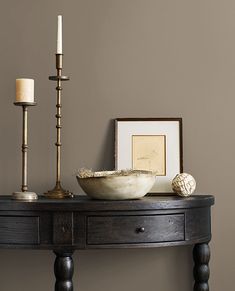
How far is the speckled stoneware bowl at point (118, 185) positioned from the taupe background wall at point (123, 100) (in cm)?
33

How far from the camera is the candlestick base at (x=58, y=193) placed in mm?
2277

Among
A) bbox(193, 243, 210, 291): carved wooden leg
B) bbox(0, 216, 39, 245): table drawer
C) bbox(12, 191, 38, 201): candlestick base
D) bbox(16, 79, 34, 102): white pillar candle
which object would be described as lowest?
bbox(193, 243, 210, 291): carved wooden leg

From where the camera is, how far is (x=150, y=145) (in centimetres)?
247

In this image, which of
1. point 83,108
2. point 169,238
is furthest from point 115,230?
point 83,108

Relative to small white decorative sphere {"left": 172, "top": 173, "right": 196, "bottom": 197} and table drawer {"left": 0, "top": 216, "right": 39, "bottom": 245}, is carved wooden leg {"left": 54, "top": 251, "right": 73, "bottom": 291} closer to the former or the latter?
table drawer {"left": 0, "top": 216, "right": 39, "bottom": 245}

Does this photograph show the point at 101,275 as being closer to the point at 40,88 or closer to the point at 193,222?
the point at 193,222

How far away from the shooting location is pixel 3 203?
2.09 metres

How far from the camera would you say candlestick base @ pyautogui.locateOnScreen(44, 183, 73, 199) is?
2.28 meters

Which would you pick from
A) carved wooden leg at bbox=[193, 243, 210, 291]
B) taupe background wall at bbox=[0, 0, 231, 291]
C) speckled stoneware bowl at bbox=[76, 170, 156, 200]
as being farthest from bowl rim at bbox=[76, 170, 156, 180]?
carved wooden leg at bbox=[193, 243, 210, 291]

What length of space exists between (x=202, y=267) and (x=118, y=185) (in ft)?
1.65

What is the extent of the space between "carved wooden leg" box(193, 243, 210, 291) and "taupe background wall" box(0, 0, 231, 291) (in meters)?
0.14

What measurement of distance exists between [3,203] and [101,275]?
2.03ft


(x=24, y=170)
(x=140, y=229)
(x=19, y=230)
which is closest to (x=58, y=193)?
(x=24, y=170)

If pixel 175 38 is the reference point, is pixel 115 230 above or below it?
below
